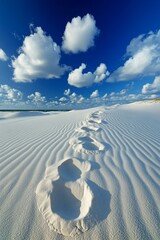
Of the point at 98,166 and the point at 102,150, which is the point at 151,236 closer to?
the point at 98,166

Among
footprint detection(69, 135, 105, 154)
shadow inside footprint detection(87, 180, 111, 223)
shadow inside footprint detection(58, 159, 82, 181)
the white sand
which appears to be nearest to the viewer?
the white sand

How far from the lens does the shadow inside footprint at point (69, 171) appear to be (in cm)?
228

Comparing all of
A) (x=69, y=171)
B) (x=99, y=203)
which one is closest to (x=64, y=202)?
(x=99, y=203)

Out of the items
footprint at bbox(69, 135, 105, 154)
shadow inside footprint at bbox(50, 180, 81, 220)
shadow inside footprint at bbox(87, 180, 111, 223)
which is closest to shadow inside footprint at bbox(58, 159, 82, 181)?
shadow inside footprint at bbox(50, 180, 81, 220)

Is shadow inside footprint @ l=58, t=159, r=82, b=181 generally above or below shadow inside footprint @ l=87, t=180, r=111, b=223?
below

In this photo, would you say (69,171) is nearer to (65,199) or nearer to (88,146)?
(65,199)

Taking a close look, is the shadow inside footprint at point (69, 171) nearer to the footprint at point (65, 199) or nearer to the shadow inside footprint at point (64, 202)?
the footprint at point (65, 199)

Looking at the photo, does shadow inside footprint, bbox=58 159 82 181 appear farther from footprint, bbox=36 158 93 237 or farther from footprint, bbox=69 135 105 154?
footprint, bbox=69 135 105 154

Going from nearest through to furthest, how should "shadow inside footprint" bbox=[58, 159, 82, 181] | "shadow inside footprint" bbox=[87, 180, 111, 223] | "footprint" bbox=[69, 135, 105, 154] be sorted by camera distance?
"shadow inside footprint" bbox=[87, 180, 111, 223] < "shadow inside footprint" bbox=[58, 159, 82, 181] < "footprint" bbox=[69, 135, 105, 154]

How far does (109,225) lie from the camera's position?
4.63 feet

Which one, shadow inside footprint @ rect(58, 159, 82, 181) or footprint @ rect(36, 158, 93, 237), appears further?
shadow inside footprint @ rect(58, 159, 82, 181)

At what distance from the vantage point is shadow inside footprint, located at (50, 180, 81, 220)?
1551mm

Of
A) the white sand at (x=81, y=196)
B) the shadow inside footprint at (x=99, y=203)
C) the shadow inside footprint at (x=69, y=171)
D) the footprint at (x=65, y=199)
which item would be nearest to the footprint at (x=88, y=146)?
the white sand at (x=81, y=196)

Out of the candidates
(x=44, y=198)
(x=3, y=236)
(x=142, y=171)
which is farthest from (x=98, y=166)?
(x=3, y=236)
